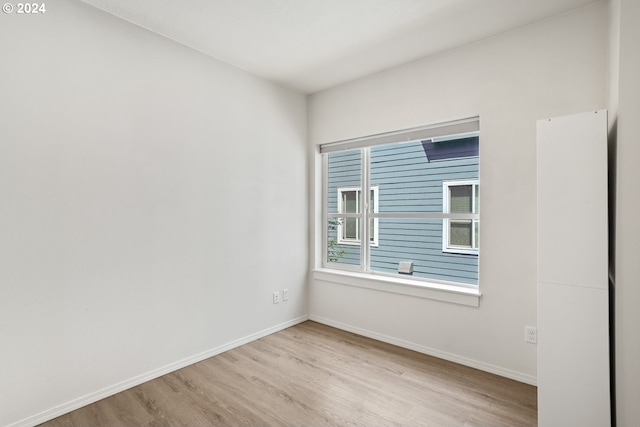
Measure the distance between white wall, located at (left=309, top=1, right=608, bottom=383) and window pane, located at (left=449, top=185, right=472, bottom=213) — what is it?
25cm

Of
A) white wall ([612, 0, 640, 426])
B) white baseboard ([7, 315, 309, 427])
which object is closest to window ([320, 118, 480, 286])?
white wall ([612, 0, 640, 426])

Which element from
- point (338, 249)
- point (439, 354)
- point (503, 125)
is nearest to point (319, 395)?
point (439, 354)

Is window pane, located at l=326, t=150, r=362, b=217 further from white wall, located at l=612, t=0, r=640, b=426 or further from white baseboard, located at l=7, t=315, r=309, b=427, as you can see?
white wall, located at l=612, t=0, r=640, b=426

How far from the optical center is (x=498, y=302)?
253cm

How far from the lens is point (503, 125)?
2500 millimetres

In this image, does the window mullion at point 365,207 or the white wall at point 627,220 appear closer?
the white wall at point 627,220

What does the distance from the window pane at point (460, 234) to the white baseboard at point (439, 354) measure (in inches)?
37.3

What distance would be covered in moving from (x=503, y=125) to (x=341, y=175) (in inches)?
67.6

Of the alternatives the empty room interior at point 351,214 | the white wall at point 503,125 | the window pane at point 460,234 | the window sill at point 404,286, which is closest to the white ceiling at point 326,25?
the empty room interior at point 351,214

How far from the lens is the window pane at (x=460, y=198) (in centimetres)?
285

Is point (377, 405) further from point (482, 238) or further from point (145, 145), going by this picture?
point (145, 145)

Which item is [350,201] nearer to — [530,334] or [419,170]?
[419,170]

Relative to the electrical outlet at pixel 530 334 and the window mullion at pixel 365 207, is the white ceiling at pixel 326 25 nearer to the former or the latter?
the window mullion at pixel 365 207

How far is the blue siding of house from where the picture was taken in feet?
9.58
